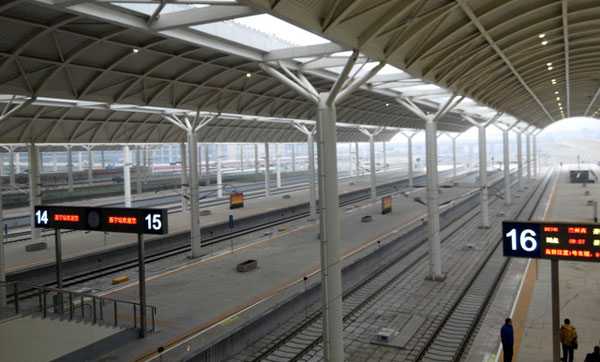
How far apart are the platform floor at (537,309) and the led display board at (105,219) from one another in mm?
8426

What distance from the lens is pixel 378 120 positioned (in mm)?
40656

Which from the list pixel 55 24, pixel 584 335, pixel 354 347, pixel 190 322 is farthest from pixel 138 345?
pixel 584 335

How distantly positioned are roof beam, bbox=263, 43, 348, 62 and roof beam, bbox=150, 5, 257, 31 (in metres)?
3.59

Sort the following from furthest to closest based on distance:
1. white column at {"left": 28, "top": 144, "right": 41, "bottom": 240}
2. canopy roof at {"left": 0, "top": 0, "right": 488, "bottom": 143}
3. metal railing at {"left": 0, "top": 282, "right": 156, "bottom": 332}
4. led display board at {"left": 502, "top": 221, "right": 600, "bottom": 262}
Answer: white column at {"left": 28, "top": 144, "right": 41, "bottom": 240}
metal railing at {"left": 0, "top": 282, "right": 156, "bottom": 332}
canopy roof at {"left": 0, "top": 0, "right": 488, "bottom": 143}
led display board at {"left": 502, "top": 221, "right": 600, "bottom": 262}

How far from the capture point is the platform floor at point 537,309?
12219 mm

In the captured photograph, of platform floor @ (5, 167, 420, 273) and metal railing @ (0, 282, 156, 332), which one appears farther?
platform floor @ (5, 167, 420, 273)

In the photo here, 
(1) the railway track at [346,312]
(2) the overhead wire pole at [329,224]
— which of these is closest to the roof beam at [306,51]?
(2) the overhead wire pole at [329,224]

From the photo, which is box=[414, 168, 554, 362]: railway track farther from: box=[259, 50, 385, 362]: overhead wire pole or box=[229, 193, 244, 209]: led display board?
box=[229, 193, 244, 209]: led display board

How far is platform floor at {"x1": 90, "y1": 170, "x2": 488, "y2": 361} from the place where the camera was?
42.5 ft

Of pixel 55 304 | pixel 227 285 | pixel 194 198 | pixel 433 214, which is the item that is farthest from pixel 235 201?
pixel 55 304

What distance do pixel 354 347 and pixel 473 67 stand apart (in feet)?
34.0

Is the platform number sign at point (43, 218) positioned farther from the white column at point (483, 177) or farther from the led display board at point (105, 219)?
the white column at point (483, 177)

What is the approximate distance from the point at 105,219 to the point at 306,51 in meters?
6.79

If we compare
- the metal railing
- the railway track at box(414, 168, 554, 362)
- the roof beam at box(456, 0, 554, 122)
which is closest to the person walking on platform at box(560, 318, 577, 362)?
the railway track at box(414, 168, 554, 362)
